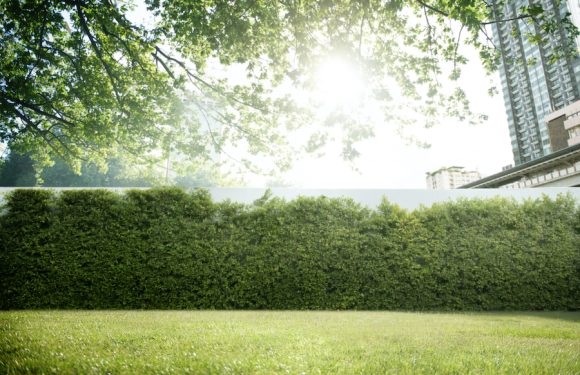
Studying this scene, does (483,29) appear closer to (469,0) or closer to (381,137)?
(469,0)

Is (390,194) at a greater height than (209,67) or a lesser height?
lesser

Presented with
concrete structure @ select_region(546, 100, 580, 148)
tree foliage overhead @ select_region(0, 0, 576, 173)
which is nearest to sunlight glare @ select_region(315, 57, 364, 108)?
tree foliage overhead @ select_region(0, 0, 576, 173)

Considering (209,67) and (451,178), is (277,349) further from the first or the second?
(451,178)

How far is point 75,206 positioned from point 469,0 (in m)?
10.9

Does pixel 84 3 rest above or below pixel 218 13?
above

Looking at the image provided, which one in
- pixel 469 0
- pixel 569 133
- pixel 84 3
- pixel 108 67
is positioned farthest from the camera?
pixel 569 133

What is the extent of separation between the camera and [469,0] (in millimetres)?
4914

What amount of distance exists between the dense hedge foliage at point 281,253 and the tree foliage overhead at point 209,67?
3.40 meters

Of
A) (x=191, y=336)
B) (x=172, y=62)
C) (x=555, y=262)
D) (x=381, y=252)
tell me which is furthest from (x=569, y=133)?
(x=191, y=336)

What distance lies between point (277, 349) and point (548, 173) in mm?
47854

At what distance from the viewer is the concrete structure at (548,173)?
109 ft

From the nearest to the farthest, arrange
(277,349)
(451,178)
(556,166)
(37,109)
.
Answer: (277,349), (37,109), (556,166), (451,178)

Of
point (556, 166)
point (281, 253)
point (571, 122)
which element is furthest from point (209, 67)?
point (571, 122)

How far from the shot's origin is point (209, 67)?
1164cm
